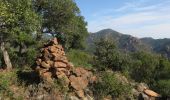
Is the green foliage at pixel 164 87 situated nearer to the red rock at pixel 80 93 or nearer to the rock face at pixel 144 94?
the rock face at pixel 144 94

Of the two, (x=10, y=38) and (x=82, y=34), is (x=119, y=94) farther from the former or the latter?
(x=82, y=34)

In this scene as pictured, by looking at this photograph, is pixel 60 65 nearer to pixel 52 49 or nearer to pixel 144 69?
pixel 52 49

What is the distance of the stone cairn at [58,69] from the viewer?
107 ft

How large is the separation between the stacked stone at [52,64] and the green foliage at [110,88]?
3125 millimetres

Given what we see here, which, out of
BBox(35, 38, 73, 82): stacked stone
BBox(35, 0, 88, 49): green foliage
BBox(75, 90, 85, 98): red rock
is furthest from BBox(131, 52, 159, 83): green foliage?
BBox(35, 38, 73, 82): stacked stone

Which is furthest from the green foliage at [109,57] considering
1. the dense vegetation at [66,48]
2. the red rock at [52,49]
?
the red rock at [52,49]

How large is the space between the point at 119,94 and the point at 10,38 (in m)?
15.0

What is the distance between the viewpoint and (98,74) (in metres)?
36.3

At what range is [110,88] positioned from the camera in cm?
3375

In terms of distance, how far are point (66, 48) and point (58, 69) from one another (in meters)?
27.2

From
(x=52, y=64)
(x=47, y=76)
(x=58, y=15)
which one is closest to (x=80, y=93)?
(x=47, y=76)

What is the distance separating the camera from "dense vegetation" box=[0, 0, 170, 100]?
33.6m

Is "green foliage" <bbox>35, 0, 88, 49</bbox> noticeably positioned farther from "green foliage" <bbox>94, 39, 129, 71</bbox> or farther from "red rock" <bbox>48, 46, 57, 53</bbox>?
"red rock" <bbox>48, 46, 57, 53</bbox>

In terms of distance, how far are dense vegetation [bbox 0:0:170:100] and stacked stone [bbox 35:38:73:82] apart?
827mm
